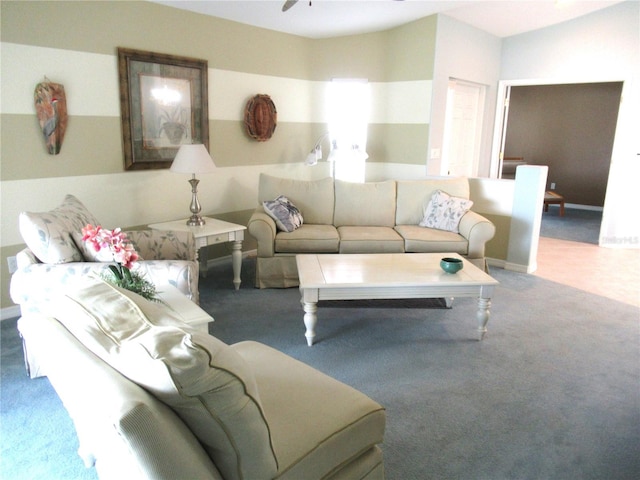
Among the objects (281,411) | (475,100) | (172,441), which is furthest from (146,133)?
(475,100)

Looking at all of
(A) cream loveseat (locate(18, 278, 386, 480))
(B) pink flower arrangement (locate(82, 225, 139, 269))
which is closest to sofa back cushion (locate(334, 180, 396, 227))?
(B) pink flower arrangement (locate(82, 225, 139, 269))

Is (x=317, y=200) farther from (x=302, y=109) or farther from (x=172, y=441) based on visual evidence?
(x=172, y=441)

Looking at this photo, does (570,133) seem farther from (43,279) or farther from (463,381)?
(43,279)

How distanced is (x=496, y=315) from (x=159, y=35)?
12.1 feet

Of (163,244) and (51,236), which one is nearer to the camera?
(51,236)

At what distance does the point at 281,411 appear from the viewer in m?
1.52

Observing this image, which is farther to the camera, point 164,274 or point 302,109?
point 302,109

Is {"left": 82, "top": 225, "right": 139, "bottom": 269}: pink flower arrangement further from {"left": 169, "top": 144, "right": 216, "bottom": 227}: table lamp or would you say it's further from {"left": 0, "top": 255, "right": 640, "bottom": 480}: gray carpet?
{"left": 169, "top": 144, "right": 216, "bottom": 227}: table lamp

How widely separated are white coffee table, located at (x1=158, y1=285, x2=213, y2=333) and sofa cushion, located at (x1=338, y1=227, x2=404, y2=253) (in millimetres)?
1879

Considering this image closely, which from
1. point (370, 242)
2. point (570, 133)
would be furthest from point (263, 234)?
point (570, 133)

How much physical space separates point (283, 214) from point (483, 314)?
1.97m

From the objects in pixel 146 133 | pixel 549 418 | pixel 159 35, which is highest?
pixel 159 35

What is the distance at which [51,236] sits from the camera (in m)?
2.49

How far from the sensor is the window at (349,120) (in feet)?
18.3
